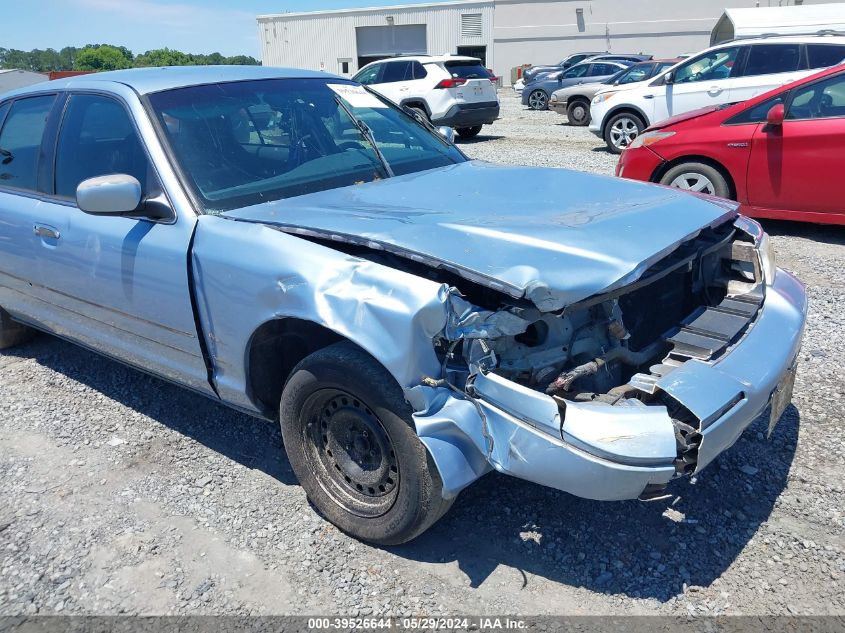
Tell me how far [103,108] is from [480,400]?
2.65 metres

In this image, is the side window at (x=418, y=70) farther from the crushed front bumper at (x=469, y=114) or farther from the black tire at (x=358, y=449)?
the black tire at (x=358, y=449)

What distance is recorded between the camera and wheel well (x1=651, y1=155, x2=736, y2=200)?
6855 millimetres

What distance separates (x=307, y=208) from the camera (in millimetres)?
3039

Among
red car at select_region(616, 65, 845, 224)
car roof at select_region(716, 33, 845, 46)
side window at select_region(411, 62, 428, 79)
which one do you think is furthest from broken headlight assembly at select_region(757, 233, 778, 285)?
side window at select_region(411, 62, 428, 79)

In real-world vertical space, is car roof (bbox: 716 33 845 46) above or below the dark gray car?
above

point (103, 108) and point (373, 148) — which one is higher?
point (103, 108)

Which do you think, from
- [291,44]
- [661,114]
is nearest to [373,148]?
[661,114]

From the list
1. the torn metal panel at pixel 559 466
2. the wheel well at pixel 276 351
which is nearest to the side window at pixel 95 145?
the wheel well at pixel 276 351

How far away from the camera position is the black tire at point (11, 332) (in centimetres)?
493

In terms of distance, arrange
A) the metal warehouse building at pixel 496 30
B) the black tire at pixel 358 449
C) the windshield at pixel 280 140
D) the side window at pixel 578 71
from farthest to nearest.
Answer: the metal warehouse building at pixel 496 30 < the side window at pixel 578 71 < the windshield at pixel 280 140 < the black tire at pixel 358 449

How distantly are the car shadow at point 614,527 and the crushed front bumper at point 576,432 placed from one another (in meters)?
0.55

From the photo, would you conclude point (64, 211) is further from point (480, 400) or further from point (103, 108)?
point (480, 400)

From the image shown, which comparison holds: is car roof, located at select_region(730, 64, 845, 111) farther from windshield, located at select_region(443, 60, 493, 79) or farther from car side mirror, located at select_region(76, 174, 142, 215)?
windshield, located at select_region(443, 60, 493, 79)

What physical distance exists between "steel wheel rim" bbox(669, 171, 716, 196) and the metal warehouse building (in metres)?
35.4
